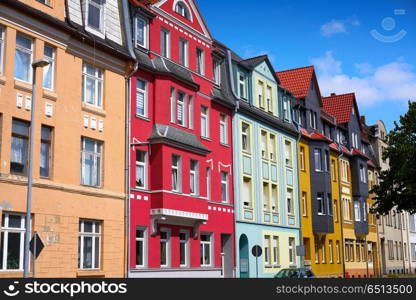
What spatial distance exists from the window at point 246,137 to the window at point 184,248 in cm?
932

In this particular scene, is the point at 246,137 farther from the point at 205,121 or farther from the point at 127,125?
the point at 127,125

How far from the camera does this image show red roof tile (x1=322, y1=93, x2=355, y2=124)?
5781 centimetres

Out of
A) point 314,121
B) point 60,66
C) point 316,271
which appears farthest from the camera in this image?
point 314,121

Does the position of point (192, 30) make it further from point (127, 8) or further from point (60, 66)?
point (60, 66)

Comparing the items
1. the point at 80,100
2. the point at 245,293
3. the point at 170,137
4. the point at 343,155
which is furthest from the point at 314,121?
the point at 245,293

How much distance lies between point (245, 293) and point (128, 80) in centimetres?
1732

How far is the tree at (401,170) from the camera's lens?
1748 inches

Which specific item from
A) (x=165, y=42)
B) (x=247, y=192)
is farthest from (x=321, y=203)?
(x=165, y=42)

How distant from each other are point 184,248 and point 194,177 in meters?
3.53

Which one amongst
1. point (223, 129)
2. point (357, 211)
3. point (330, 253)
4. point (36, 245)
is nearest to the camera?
point (36, 245)

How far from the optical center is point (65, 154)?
79.4 feet

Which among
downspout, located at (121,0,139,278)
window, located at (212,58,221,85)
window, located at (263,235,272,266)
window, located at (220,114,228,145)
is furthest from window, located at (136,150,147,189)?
window, located at (263,235,272,266)

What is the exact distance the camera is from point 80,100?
25.3 meters

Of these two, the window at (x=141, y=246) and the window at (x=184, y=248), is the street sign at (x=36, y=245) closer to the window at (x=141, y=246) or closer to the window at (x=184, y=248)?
the window at (x=141, y=246)
